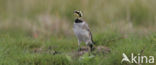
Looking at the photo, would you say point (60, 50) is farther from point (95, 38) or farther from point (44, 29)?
point (44, 29)

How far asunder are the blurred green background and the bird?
261mm

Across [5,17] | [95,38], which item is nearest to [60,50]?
[95,38]

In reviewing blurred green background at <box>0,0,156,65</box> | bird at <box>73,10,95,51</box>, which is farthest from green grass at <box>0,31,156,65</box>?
bird at <box>73,10,95,51</box>

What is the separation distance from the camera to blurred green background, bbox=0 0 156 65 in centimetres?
572

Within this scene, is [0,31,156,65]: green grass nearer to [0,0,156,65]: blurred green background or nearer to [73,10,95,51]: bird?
[0,0,156,65]: blurred green background

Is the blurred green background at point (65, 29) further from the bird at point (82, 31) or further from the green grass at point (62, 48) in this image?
the bird at point (82, 31)

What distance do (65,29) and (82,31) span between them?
5.57ft

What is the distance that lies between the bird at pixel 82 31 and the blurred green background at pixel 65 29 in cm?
26

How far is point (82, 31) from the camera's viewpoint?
20.8 feet

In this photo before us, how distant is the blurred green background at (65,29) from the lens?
5.72m

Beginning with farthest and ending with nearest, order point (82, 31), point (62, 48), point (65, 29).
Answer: point (65, 29)
point (62, 48)
point (82, 31)

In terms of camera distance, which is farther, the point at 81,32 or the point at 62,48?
the point at 62,48

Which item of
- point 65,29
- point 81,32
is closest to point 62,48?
point 81,32

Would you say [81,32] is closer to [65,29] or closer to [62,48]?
[62,48]
